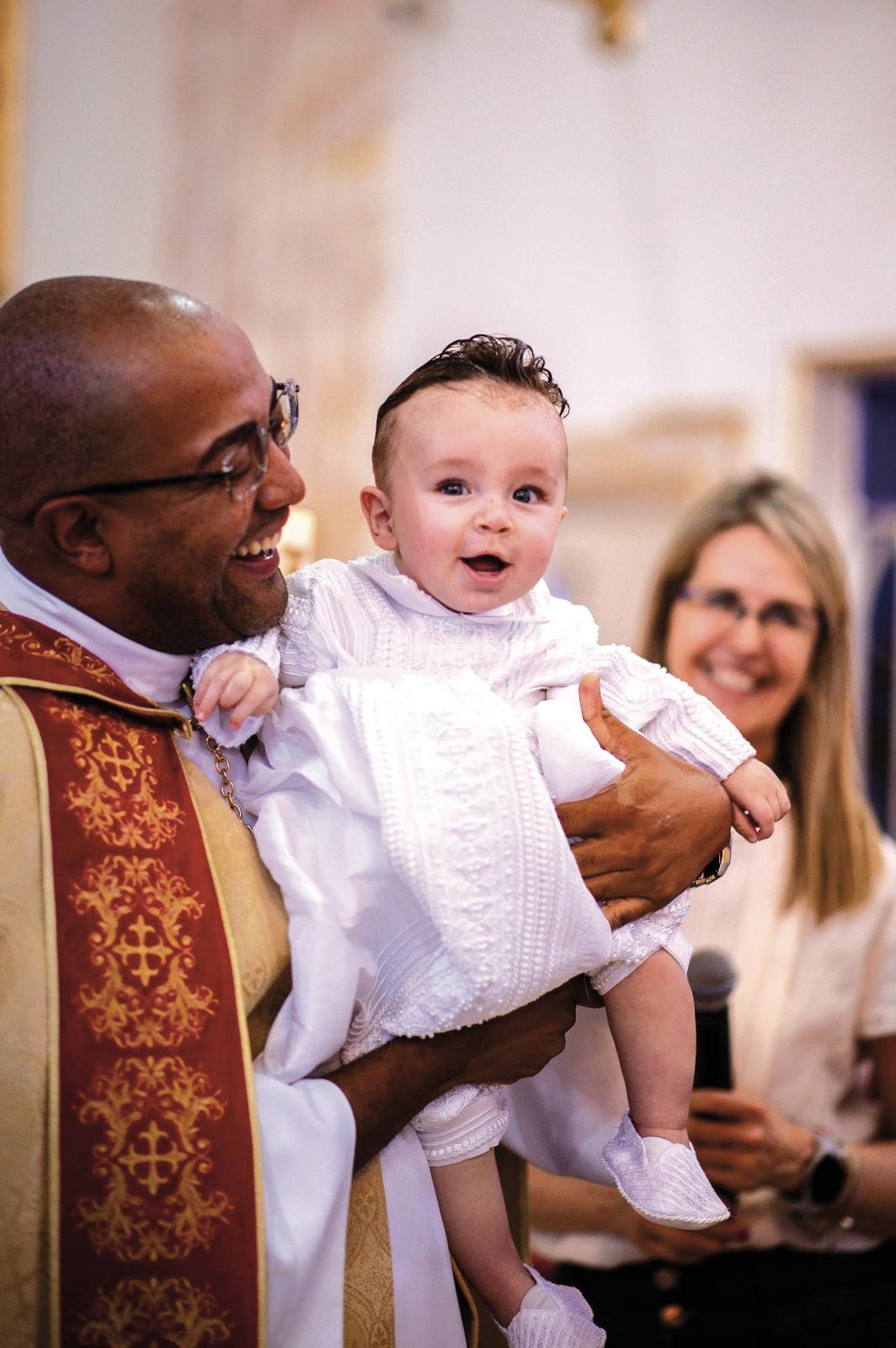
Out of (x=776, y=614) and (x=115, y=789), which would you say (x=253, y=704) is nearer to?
(x=115, y=789)

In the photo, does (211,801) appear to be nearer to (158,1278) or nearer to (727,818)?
(158,1278)

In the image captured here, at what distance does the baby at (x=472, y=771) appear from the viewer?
155cm

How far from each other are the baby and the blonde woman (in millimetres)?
824

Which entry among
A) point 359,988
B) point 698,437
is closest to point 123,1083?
point 359,988

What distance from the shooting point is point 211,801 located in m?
1.68

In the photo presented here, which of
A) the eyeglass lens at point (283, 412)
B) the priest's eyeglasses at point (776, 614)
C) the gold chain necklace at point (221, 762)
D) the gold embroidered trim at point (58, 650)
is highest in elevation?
the eyeglass lens at point (283, 412)

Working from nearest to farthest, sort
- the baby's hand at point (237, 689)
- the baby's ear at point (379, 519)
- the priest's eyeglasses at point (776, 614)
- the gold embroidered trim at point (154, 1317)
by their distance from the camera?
→ the gold embroidered trim at point (154, 1317), the baby's hand at point (237, 689), the baby's ear at point (379, 519), the priest's eyeglasses at point (776, 614)

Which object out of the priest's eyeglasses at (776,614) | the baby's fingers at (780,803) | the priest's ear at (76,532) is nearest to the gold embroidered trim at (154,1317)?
the priest's ear at (76,532)

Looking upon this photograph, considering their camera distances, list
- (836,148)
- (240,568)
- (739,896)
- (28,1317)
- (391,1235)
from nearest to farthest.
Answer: (28,1317)
(391,1235)
(240,568)
(739,896)
(836,148)

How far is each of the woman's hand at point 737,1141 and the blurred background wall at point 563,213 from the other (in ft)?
11.6

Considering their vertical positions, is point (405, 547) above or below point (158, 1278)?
above

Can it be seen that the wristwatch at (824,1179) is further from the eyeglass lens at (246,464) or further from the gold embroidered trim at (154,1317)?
the eyeglass lens at (246,464)

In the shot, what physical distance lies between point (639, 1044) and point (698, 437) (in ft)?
16.0

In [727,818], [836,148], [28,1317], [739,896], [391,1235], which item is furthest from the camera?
[836,148]
